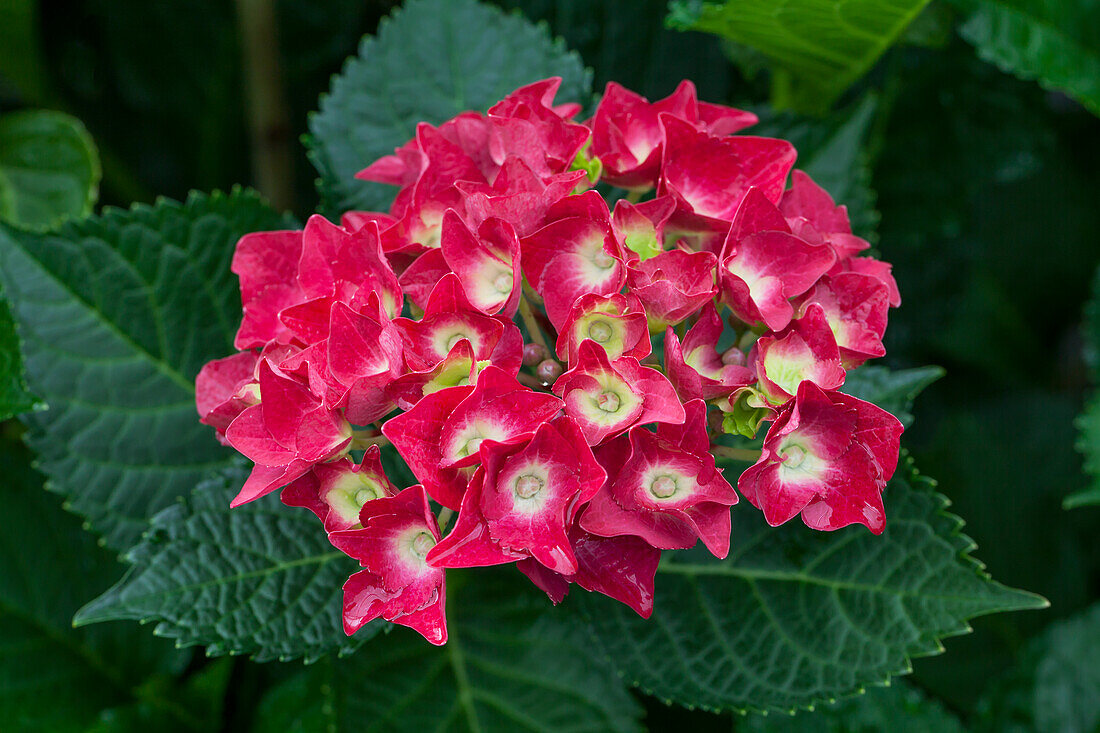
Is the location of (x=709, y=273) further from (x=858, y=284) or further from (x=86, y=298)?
(x=86, y=298)

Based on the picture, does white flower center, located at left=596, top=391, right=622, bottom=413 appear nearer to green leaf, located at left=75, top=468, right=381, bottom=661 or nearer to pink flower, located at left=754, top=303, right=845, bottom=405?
pink flower, located at left=754, top=303, right=845, bottom=405

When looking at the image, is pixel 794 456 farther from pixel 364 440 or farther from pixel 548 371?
pixel 364 440

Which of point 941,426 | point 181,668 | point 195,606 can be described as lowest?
point 941,426

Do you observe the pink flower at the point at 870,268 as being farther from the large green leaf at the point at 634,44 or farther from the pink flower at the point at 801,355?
the large green leaf at the point at 634,44

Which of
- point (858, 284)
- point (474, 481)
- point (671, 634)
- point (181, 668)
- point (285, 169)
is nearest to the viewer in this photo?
point (474, 481)

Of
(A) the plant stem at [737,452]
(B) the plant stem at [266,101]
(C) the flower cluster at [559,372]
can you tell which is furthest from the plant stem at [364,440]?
(B) the plant stem at [266,101]

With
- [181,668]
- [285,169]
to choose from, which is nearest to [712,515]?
[181,668]

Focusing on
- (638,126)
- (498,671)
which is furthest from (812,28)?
(498,671)
